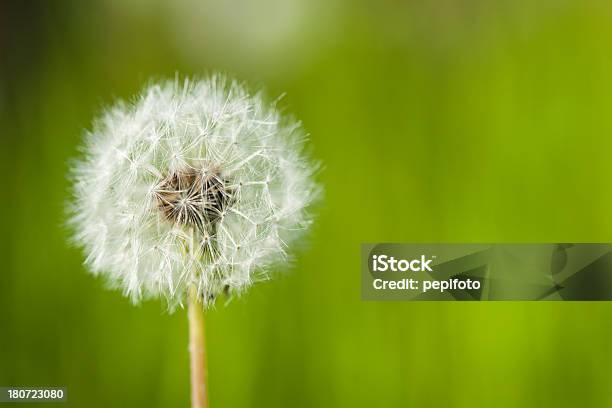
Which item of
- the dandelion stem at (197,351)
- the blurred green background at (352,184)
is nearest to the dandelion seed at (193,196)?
the dandelion stem at (197,351)

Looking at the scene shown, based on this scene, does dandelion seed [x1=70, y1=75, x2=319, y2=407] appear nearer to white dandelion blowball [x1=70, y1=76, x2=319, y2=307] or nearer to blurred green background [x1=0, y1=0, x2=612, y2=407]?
white dandelion blowball [x1=70, y1=76, x2=319, y2=307]

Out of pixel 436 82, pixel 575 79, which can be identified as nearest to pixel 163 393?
pixel 436 82

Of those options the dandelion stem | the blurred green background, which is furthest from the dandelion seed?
the blurred green background

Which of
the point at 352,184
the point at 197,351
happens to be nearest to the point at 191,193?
the point at 197,351

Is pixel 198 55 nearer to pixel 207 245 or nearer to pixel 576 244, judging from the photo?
pixel 207 245

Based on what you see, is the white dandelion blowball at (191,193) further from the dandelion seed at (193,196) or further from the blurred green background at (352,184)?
the blurred green background at (352,184)
